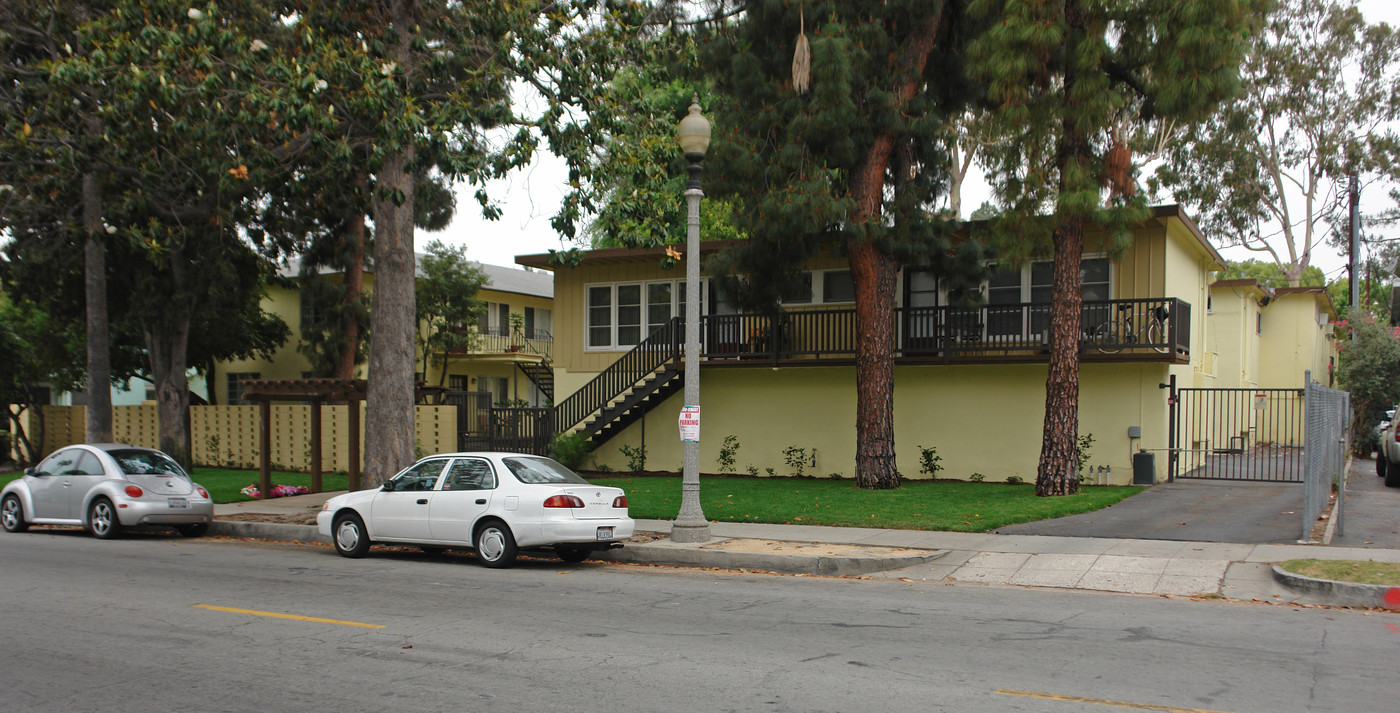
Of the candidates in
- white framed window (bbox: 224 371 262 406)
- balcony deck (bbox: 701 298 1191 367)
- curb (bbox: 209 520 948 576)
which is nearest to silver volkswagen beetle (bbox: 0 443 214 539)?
curb (bbox: 209 520 948 576)

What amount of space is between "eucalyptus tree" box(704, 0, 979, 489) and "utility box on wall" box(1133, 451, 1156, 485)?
4860mm

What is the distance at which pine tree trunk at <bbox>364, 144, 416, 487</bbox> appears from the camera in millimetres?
16906

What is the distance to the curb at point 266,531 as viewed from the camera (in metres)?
15.7

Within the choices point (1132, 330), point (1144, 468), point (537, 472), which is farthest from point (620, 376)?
point (537, 472)

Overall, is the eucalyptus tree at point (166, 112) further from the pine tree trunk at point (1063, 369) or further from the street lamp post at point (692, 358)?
the pine tree trunk at point (1063, 369)

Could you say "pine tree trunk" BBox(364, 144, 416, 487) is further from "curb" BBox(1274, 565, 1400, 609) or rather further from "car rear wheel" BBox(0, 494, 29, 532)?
"curb" BBox(1274, 565, 1400, 609)

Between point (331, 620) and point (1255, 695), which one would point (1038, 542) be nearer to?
point (1255, 695)

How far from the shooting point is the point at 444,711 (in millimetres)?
5973

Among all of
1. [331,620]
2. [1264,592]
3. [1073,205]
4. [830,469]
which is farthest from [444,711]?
[830,469]

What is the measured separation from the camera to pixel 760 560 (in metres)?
12.2

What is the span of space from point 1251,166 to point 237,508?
37.8m

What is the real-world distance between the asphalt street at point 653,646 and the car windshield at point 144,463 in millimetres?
4770

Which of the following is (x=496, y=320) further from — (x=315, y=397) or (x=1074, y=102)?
(x=1074, y=102)

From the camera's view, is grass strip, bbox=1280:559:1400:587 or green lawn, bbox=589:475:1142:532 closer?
grass strip, bbox=1280:559:1400:587
